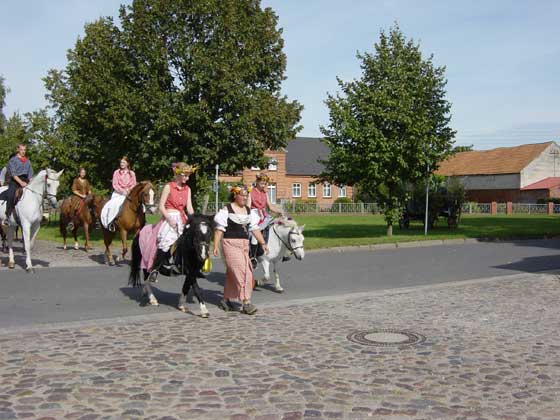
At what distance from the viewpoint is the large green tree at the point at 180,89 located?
23828 millimetres

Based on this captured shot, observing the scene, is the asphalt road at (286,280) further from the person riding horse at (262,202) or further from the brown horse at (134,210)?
the person riding horse at (262,202)

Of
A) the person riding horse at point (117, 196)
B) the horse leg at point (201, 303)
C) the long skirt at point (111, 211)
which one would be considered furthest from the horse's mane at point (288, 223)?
the long skirt at point (111, 211)

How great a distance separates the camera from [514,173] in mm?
78000

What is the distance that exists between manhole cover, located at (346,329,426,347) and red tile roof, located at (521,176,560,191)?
7261cm

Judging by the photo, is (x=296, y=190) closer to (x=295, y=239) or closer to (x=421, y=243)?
(x=421, y=243)

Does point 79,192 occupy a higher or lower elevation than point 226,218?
higher

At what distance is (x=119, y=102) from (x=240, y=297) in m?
16.9

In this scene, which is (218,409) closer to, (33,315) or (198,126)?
(33,315)

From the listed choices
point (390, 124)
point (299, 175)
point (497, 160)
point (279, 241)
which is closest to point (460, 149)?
point (390, 124)

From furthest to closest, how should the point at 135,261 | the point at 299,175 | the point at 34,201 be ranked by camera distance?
the point at 299,175
the point at 34,201
the point at 135,261

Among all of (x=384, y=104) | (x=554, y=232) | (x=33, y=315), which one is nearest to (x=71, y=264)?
(x=33, y=315)

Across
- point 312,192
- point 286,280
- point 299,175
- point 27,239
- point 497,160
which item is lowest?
point 286,280

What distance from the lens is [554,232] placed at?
28.4 meters

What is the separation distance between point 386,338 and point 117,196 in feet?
33.1
